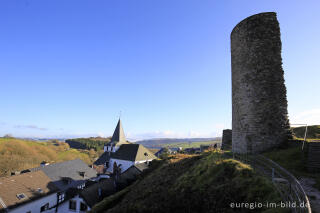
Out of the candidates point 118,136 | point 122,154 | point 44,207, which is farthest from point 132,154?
point 44,207

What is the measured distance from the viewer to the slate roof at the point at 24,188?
68.6 ft

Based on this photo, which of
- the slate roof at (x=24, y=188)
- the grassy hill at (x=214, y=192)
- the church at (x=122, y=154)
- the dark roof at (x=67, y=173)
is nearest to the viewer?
the grassy hill at (x=214, y=192)

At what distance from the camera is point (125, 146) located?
49.2m

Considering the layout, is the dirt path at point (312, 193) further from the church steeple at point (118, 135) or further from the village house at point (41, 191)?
the church steeple at point (118, 135)

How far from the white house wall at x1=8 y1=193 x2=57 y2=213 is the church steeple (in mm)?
26133

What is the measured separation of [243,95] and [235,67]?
7.57 ft

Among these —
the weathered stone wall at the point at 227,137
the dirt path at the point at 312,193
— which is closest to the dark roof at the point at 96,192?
the weathered stone wall at the point at 227,137

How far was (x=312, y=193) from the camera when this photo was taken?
534cm

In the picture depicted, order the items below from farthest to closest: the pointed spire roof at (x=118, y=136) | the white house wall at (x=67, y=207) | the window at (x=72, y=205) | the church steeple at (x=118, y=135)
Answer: the church steeple at (x=118, y=135), the pointed spire roof at (x=118, y=136), the window at (x=72, y=205), the white house wall at (x=67, y=207)

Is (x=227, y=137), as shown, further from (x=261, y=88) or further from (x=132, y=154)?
(x=132, y=154)

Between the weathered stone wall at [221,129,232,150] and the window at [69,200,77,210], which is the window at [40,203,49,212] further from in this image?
the weathered stone wall at [221,129,232,150]

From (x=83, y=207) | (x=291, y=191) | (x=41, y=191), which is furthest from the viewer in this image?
(x=41, y=191)

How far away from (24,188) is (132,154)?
75.6 feet


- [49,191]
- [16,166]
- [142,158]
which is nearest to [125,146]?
[142,158]
